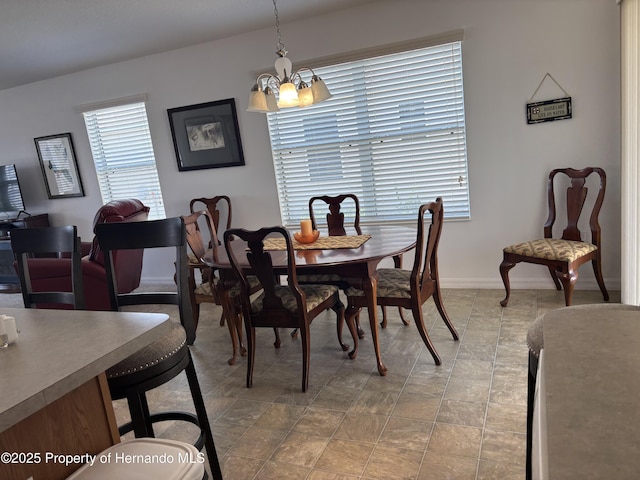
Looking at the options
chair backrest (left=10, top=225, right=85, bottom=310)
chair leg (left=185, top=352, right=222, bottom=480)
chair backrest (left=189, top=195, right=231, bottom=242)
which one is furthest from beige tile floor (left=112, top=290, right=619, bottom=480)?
chair backrest (left=189, top=195, right=231, bottom=242)

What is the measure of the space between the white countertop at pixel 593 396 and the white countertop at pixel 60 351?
91 cm

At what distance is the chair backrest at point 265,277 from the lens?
234 cm

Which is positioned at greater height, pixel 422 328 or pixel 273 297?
pixel 273 297

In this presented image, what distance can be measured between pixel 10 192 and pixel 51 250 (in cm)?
452

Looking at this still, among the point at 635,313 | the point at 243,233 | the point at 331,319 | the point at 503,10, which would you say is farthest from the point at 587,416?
the point at 503,10

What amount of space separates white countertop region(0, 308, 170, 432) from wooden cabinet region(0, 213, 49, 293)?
459cm

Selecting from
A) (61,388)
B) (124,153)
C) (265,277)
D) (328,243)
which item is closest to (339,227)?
(328,243)

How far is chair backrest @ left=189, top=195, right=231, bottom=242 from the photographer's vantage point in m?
4.62

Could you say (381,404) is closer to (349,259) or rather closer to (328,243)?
(349,259)

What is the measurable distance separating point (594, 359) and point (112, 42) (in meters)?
4.50

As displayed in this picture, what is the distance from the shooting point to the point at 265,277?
8.08 ft

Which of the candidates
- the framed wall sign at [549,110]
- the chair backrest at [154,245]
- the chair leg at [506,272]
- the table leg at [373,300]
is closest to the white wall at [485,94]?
the framed wall sign at [549,110]

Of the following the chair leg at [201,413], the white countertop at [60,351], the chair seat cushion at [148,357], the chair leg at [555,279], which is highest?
the white countertop at [60,351]

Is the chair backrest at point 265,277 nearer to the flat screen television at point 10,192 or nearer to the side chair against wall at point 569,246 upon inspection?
the side chair against wall at point 569,246
